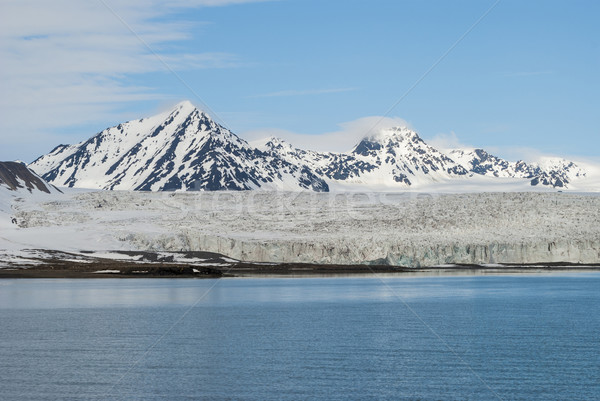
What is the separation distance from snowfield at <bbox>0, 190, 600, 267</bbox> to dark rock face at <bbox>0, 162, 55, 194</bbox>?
438 inches

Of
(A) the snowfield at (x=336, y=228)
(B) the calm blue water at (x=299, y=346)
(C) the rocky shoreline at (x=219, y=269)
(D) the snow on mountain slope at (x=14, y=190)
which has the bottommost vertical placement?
(B) the calm blue water at (x=299, y=346)

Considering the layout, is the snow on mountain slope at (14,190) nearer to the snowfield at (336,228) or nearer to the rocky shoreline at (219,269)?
the snowfield at (336,228)

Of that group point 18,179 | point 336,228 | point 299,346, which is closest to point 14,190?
point 18,179

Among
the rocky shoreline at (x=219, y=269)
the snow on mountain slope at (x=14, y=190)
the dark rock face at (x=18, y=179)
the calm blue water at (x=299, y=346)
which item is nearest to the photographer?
the calm blue water at (x=299, y=346)

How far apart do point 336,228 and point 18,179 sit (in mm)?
58305

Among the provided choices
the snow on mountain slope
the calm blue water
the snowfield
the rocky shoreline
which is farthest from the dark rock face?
the calm blue water

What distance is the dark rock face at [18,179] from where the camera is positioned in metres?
125

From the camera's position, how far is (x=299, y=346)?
34.2 meters

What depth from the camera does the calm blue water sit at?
2577cm

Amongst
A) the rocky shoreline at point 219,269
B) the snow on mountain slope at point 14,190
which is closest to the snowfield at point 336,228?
the snow on mountain slope at point 14,190

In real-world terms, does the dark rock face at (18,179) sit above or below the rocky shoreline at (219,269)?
above

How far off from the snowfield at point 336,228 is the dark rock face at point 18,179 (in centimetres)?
1112

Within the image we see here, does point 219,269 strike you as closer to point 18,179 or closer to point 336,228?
point 336,228

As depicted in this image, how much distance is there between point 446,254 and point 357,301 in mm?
45748
